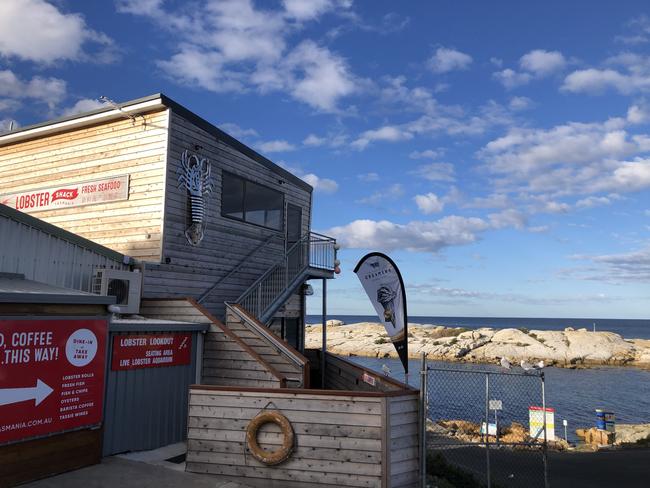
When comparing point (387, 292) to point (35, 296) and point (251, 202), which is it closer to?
point (35, 296)

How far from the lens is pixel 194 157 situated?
1480cm

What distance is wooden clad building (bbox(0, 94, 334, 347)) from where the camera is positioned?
14.0m

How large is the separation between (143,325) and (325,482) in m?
4.72

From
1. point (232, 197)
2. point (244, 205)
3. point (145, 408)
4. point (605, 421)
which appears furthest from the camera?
point (605, 421)

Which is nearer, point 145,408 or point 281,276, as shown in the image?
point 145,408

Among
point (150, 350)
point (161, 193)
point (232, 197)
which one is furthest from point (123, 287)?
point (232, 197)

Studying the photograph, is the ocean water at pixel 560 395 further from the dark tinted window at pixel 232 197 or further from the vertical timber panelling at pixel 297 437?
the vertical timber panelling at pixel 297 437

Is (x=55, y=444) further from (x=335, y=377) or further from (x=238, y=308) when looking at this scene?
(x=335, y=377)

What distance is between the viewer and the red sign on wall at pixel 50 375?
7348 millimetres

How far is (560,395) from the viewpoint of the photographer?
41.3 metres

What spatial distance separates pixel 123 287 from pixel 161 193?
2829 mm

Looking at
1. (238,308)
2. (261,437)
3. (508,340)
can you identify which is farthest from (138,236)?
(508,340)

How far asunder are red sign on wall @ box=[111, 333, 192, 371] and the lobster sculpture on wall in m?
4.28

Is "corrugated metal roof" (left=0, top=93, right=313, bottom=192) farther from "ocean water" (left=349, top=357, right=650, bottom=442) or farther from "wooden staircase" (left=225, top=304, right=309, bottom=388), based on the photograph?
"ocean water" (left=349, top=357, right=650, bottom=442)
